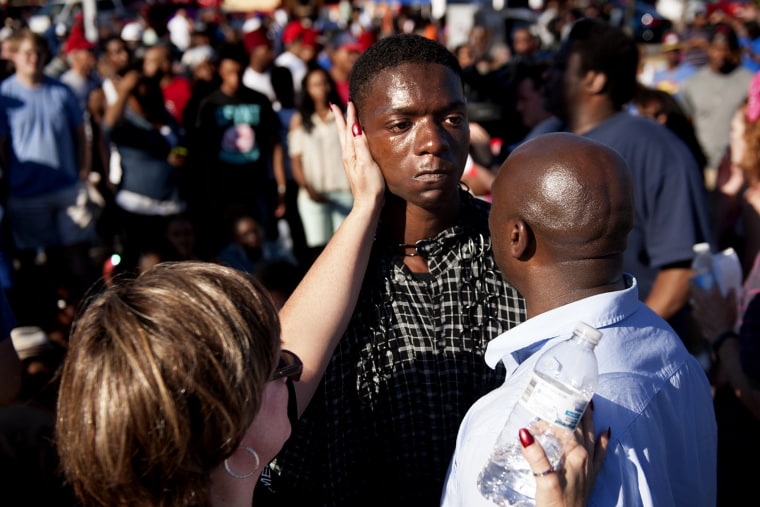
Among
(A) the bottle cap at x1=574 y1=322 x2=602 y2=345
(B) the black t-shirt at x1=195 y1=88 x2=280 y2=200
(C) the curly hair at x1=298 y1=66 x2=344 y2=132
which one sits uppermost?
(A) the bottle cap at x1=574 y1=322 x2=602 y2=345

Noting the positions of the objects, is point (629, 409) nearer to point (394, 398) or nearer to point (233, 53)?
point (394, 398)

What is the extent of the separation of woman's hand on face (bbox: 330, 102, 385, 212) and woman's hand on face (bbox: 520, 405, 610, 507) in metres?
0.89

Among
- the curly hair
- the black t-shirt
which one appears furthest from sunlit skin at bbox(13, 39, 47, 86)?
the curly hair

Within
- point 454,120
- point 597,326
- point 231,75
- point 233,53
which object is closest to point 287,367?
point 597,326

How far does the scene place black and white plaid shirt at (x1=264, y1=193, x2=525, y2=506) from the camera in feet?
6.83

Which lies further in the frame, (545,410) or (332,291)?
(332,291)

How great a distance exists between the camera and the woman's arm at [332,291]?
1956 millimetres

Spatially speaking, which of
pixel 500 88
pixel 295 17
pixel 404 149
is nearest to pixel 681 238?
pixel 404 149

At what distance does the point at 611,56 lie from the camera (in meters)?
3.59

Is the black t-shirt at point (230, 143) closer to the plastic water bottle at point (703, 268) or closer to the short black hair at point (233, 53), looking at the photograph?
the short black hair at point (233, 53)

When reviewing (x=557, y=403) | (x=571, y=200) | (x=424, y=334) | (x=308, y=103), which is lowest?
(x=308, y=103)

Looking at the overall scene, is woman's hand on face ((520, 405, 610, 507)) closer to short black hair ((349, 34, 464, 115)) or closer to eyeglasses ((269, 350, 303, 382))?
eyeglasses ((269, 350, 303, 382))

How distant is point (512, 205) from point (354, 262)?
1.48ft

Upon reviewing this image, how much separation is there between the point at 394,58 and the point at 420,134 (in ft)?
0.75
